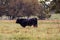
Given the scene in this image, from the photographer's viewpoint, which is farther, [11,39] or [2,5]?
[2,5]

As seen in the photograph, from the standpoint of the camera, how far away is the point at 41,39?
6797 millimetres

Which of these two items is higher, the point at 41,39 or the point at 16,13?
the point at 41,39

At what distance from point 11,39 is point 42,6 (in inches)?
1744

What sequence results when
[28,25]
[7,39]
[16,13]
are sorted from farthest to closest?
[16,13]
[28,25]
[7,39]

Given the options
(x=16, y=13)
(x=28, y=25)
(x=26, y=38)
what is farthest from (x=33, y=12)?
(x=26, y=38)

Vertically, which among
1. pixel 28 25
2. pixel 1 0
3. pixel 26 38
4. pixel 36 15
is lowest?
pixel 36 15

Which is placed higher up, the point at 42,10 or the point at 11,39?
the point at 11,39

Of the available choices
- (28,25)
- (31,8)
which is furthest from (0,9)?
(28,25)

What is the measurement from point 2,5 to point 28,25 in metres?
37.3

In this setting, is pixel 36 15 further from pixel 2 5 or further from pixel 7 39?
pixel 7 39

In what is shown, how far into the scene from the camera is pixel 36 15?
48.4 meters

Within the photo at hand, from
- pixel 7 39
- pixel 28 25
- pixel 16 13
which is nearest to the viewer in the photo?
pixel 7 39

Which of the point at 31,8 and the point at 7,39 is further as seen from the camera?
the point at 31,8

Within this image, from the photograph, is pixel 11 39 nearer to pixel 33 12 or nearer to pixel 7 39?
pixel 7 39
